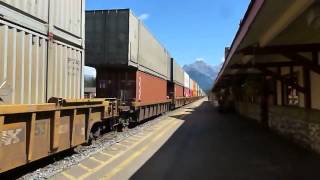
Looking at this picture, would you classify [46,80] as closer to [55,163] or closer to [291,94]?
[55,163]

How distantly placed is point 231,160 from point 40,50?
16.7 ft

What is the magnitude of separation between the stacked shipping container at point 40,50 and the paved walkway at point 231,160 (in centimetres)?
259

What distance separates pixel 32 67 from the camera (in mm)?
8789

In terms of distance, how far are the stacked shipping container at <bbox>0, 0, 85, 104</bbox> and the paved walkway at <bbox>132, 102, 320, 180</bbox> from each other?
8.50ft

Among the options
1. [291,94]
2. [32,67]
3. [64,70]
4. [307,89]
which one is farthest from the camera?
[291,94]

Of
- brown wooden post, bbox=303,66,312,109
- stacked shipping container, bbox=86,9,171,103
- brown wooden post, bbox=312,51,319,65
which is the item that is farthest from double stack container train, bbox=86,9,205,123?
brown wooden post, bbox=312,51,319,65

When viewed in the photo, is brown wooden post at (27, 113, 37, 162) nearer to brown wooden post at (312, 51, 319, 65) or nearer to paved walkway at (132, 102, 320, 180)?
paved walkway at (132, 102, 320, 180)

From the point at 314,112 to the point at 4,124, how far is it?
848 centimetres

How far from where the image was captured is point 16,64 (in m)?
8.18

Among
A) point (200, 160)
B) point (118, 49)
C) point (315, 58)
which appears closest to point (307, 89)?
point (315, 58)

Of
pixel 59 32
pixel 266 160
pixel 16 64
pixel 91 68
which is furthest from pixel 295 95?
pixel 16 64

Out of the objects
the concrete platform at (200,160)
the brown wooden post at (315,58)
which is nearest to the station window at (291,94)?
the concrete platform at (200,160)

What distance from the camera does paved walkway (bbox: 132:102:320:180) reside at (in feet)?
30.2

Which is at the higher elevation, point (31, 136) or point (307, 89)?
point (307, 89)
